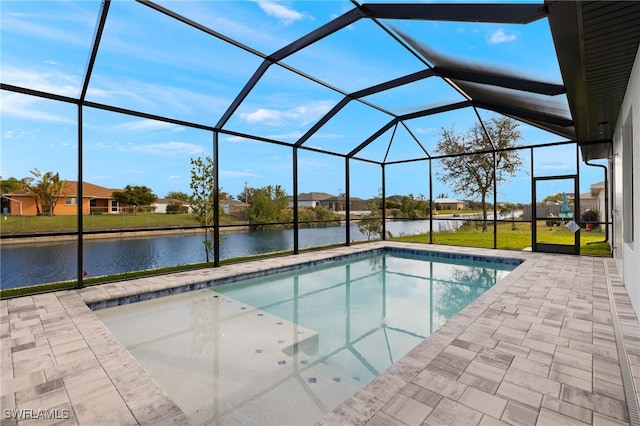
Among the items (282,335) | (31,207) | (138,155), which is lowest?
(282,335)

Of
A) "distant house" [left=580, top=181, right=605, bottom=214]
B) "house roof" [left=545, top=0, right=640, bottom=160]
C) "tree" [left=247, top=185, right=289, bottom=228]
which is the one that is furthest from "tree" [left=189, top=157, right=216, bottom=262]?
"distant house" [left=580, top=181, right=605, bottom=214]

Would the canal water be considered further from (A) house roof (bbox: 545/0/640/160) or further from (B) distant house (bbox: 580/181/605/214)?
(A) house roof (bbox: 545/0/640/160)

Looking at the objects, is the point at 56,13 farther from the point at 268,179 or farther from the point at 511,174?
the point at 511,174

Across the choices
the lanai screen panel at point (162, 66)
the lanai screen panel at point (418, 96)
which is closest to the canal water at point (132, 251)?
the lanai screen panel at point (162, 66)

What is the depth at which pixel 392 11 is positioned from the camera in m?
3.56

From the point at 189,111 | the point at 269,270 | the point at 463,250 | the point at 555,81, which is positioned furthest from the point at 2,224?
the point at 463,250

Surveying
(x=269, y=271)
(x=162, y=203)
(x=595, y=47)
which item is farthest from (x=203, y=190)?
(x=595, y=47)

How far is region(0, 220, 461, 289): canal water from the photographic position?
24.0 feet

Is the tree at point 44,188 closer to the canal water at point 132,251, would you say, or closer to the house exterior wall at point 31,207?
the house exterior wall at point 31,207

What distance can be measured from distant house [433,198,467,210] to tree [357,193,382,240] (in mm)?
2360

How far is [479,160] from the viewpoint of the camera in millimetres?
12719

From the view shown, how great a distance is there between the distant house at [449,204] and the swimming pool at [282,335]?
6.33m

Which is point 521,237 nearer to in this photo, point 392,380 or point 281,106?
point 281,106

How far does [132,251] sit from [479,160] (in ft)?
44.5
